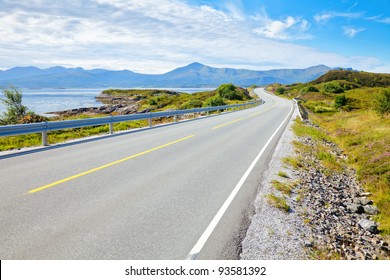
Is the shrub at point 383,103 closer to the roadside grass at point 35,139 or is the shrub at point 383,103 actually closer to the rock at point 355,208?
the roadside grass at point 35,139

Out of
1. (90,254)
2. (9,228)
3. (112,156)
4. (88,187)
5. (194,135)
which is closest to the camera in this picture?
(90,254)

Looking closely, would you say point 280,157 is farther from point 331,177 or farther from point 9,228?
point 9,228

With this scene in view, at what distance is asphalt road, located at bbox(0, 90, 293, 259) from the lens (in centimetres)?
412

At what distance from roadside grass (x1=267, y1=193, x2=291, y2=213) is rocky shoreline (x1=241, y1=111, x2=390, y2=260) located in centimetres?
10

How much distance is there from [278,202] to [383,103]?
34.5m

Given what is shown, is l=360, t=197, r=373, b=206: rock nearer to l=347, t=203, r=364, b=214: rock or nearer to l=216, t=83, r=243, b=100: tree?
l=347, t=203, r=364, b=214: rock

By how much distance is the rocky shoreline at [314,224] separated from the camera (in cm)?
445

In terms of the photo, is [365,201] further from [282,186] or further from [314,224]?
[314,224]

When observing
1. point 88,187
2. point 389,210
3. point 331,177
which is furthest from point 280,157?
point 88,187

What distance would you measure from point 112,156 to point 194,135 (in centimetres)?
624

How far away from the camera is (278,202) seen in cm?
629

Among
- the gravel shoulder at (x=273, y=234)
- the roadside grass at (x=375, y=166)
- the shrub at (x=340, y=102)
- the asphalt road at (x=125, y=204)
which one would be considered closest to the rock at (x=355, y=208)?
the roadside grass at (x=375, y=166)

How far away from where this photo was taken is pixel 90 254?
12.8ft

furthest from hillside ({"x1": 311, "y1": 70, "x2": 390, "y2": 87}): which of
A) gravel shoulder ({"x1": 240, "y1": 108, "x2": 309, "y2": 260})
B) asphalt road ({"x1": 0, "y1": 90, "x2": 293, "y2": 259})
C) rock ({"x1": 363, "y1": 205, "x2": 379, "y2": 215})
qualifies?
gravel shoulder ({"x1": 240, "y1": 108, "x2": 309, "y2": 260})
